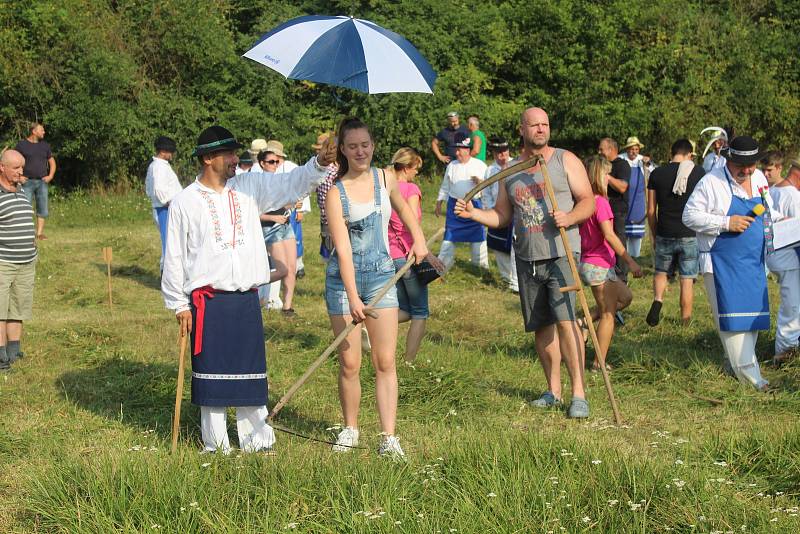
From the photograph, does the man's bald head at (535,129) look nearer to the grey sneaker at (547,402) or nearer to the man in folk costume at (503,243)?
the grey sneaker at (547,402)

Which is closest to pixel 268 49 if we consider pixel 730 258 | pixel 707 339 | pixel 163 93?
pixel 730 258

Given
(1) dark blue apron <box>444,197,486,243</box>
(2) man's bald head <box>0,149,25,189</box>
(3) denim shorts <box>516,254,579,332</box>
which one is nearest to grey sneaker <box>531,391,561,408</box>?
(3) denim shorts <box>516,254,579,332</box>

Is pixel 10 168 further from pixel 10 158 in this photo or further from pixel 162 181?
pixel 162 181

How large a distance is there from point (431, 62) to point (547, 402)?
19777 millimetres

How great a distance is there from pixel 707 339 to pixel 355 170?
493 centimetres

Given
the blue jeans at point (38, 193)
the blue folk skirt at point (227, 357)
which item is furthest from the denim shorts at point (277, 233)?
the blue jeans at point (38, 193)

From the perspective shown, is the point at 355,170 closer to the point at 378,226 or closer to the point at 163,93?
the point at 378,226

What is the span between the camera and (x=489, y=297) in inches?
513

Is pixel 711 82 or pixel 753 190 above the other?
pixel 711 82

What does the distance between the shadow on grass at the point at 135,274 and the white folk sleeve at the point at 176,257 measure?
27.5 ft

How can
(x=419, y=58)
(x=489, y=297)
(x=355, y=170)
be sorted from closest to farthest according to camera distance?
(x=355, y=170)
(x=419, y=58)
(x=489, y=297)

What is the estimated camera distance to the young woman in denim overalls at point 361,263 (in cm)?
615

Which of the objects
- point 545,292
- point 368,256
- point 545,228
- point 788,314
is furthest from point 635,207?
point 368,256

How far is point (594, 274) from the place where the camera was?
885 cm
